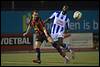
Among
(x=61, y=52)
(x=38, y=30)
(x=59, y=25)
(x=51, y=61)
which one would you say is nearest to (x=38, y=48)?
(x=38, y=30)

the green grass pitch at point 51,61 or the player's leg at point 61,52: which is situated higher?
the player's leg at point 61,52

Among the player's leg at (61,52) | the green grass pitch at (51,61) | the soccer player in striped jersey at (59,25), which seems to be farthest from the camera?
the soccer player in striped jersey at (59,25)

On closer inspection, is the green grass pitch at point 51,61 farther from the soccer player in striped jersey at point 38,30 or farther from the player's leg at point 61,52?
the soccer player in striped jersey at point 38,30

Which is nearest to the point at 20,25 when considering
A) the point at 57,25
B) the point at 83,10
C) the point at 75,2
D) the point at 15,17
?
the point at 15,17

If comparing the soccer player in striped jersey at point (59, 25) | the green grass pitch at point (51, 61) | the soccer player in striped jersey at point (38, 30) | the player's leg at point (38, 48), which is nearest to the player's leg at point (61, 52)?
the soccer player in striped jersey at point (59, 25)

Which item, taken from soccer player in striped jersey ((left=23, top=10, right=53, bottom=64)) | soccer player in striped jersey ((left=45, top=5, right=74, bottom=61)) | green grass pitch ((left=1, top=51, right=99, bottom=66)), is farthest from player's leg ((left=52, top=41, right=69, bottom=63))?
soccer player in striped jersey ((left=23, top=10, right=53, bottom=64))

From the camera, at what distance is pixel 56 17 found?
16.7m

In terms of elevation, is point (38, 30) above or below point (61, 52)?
above

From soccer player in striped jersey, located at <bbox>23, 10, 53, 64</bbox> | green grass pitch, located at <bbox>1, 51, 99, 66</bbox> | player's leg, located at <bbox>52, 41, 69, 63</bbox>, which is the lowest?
green grass pitch, located at <bbox>1, 51, 99, 66</bbox>

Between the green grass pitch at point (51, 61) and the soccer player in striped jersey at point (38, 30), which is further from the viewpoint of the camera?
the soccer player in striped jersey at point (38, 30)

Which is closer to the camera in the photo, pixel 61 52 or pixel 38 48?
pixel 38 48

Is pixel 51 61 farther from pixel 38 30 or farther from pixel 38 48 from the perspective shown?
pixel 38 30

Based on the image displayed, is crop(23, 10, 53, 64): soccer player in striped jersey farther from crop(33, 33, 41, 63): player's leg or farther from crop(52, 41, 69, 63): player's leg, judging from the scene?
crop(52, 41, 69, 63): player's leg

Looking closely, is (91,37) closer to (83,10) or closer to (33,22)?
(83,10)
